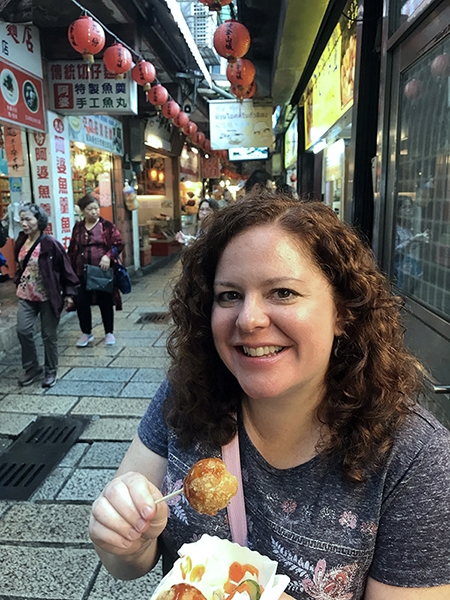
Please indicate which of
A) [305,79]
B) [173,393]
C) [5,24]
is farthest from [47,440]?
[305,79]

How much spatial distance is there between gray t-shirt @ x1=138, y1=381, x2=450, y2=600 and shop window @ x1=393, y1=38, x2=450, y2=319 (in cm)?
144

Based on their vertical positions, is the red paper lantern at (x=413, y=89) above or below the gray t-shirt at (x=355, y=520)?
above

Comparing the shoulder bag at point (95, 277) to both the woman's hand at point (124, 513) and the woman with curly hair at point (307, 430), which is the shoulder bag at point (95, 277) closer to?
the woman with curly hair at point (307, 430)

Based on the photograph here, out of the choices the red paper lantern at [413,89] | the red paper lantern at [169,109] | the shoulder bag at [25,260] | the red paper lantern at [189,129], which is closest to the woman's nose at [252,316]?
the red paper lantern at [413,89]

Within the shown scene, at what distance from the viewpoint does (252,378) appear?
1.34 meters

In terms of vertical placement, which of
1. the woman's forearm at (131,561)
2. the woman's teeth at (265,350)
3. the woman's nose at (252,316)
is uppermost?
the woman's nose at (252,316)

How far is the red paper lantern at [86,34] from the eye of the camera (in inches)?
251

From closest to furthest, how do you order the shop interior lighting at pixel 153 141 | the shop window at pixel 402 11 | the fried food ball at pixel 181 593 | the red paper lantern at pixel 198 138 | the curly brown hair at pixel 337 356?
the fried food ball at pixel 181 593, the curly brown hair at pixel 337 356, the shop window at pixel 402 11, the shop interior lighting at pixel 153 141, the red paper lantern at pixel 198 138

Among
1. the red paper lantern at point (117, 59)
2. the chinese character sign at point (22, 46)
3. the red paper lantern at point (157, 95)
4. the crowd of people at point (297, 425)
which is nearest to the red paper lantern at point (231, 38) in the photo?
the red paper lantern at point (117, 59)

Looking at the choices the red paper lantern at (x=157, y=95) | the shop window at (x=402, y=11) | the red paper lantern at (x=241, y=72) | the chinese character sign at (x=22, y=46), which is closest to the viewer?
the shop window at (x=402, y=11)

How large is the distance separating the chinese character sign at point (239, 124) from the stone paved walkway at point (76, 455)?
4.68 meters

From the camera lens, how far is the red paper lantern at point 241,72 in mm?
7896

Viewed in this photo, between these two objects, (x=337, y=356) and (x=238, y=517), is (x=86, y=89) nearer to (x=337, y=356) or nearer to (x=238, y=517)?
(x=337, y=356)

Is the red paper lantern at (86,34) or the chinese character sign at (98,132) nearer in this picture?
the red paper lantern at (86,34)
